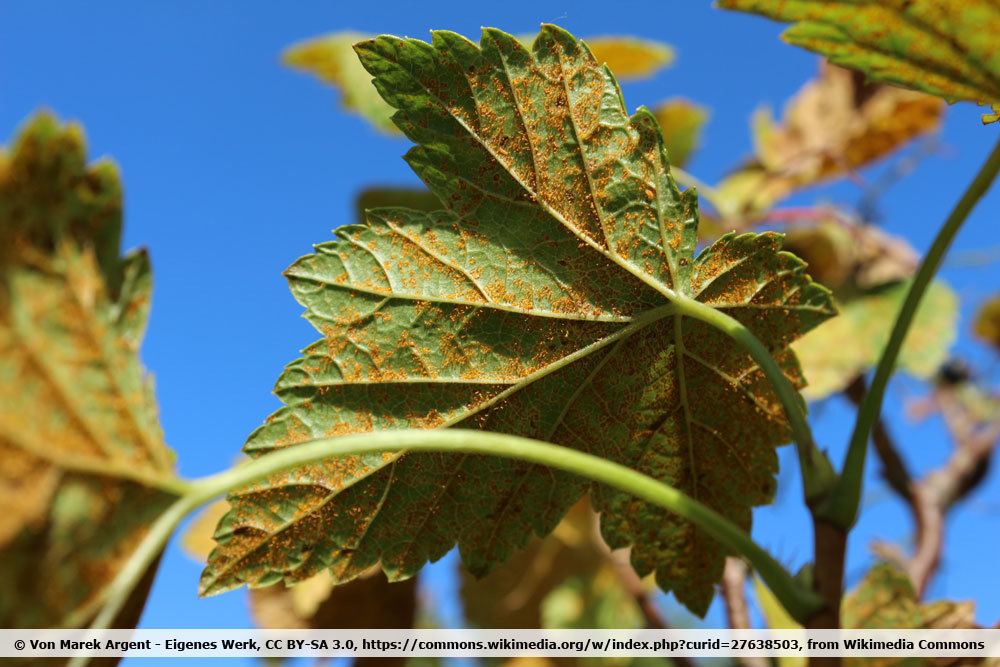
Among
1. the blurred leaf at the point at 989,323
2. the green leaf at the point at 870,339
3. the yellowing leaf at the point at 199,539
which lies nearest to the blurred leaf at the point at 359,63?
the green leaf at the point at 870,339

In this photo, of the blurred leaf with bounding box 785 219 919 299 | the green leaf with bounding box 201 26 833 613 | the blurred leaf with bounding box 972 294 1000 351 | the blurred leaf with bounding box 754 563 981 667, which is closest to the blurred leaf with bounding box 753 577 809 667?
the blurred leaf with bounding box 754 563 981 667

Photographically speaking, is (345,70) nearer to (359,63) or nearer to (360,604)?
(359,63)

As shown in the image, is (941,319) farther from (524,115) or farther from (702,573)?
(524,115)

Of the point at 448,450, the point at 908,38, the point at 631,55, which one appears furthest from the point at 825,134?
the point at 448,450

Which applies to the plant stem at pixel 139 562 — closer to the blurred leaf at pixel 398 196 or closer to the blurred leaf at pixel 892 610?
the blurred leaf at pixel 892 610

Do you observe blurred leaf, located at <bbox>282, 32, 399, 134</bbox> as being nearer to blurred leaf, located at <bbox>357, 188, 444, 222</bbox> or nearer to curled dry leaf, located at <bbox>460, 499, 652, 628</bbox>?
blurred leaf, located at <bbox>357, 188, 444, 222</bbox>
